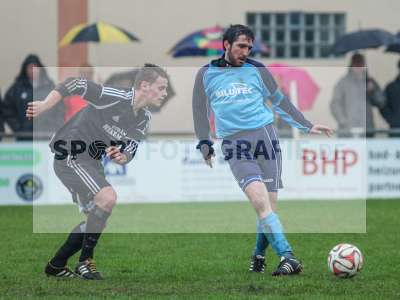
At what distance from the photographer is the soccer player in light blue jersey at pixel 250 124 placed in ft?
30.7

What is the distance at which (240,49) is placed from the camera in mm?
9344

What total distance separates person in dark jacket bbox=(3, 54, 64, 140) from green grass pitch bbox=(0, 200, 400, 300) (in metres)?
3.72

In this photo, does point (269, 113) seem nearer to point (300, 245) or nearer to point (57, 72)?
point (300, 245)

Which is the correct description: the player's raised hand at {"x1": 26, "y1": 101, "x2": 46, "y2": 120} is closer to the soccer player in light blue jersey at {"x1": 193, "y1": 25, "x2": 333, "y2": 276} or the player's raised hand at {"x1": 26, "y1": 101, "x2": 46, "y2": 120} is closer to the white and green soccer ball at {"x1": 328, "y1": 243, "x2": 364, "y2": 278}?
the soccer player in light blue jersey at {"x1": 193, "y1": 25, "x2": 333, "y2": 276}

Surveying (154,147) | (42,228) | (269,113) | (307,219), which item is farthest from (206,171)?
(269,113)

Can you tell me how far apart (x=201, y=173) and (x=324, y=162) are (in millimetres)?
2135

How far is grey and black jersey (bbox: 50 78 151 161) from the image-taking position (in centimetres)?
930

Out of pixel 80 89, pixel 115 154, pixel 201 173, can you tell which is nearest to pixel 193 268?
pixel 115 154

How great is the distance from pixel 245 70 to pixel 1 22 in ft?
43.3

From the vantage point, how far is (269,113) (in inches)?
384

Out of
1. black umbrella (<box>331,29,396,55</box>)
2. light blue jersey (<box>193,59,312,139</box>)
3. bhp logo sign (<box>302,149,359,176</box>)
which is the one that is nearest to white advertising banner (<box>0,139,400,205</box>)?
bhp logo sign (<box>302,149,359,176</box>)

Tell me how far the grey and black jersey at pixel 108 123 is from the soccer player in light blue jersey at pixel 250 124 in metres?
0.66

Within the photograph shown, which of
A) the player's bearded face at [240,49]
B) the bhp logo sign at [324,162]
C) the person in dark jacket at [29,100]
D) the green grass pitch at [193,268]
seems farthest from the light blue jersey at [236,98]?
the bhp logo sign at [324,162]

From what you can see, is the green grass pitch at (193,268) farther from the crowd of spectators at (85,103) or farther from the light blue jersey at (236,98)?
the crowd of spectators at (85,103)
